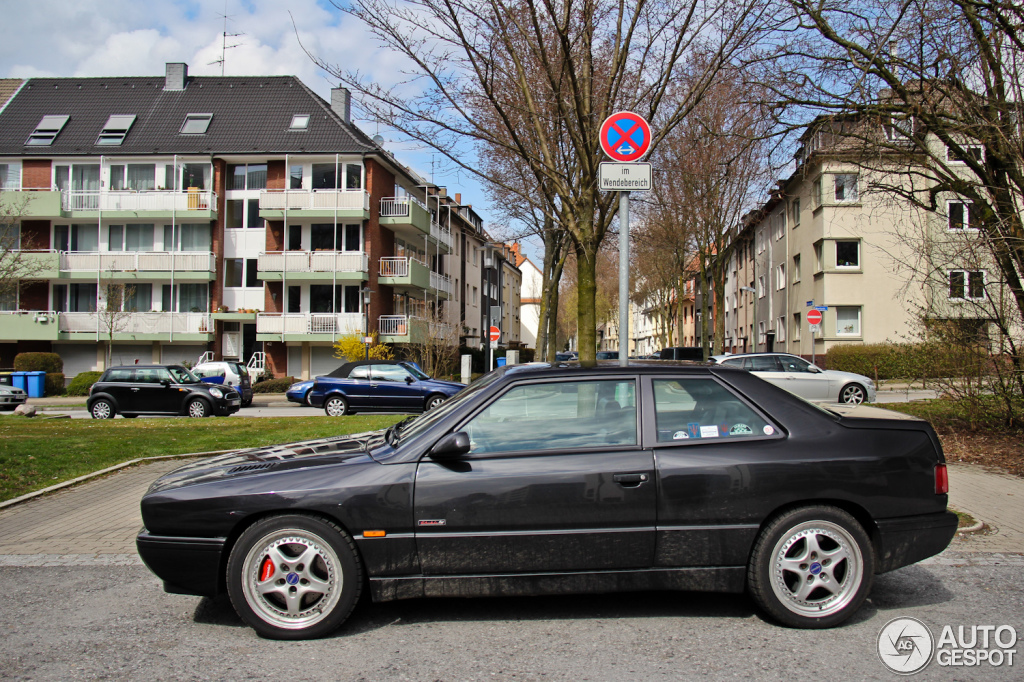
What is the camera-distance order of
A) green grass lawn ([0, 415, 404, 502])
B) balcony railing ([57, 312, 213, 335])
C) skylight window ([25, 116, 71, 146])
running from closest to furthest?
green grass lawn ([0, 415, 404, 502]) → balcony railing ([57, 312, 213, 335]) → skylight window ([25, 116, 71, 146])

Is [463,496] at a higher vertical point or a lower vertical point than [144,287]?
lower

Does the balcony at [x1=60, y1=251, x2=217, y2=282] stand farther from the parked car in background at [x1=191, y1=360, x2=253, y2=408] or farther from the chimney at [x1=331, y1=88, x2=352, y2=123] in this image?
the parked car in background at [x1=191, y1=360, x2=253, y2=408]

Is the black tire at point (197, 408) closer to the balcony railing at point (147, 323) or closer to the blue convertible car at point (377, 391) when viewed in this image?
the blue convertible car at point (377, 391)

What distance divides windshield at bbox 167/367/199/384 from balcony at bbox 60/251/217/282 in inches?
725

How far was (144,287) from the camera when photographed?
38594mm

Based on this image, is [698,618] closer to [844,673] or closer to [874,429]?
[844,673]

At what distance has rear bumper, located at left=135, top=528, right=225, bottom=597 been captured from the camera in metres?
4.08

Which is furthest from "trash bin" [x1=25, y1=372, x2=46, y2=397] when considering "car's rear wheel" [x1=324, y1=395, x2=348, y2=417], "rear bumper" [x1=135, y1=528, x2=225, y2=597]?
"rear bumper" [x1=135, y1=528, x2=225, y2=597]

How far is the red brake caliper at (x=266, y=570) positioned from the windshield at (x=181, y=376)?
17.9m

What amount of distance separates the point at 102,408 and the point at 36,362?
19.6 m

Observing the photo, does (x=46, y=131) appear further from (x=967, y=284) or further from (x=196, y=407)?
(x=967, y=284)

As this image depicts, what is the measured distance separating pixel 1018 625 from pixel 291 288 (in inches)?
1450

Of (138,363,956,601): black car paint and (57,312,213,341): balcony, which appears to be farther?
(57,312,213,341): balcony

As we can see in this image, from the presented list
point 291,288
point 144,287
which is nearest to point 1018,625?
point 291,288
